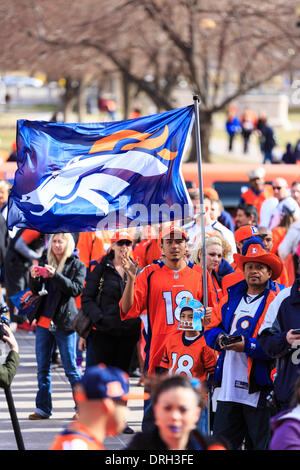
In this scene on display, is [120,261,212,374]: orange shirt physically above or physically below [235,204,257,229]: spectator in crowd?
below

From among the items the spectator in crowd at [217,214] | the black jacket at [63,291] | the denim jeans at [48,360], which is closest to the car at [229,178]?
the spectator in crowd at [217,214]

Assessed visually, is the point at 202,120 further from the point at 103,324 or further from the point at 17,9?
the point at 103,324

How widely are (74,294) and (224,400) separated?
2.74m

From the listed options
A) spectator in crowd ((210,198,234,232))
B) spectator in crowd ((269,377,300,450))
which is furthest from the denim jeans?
spectator in crowd ((269,377,300,450))

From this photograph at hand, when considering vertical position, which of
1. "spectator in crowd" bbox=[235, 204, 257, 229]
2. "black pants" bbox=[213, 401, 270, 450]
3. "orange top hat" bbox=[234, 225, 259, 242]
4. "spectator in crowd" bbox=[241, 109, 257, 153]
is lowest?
"black pants" bbox=[213, 401, 270, 450]

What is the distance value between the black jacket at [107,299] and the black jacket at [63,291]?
445 millimetres

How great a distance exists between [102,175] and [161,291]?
117 cm

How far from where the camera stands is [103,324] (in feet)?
27.2

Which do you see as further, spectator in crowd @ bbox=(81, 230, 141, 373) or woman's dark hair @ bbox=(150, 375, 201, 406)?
spectator in crowd @ bbox=(81, 230, 141, 373)

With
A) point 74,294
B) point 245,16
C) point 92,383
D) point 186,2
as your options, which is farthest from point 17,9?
point 92,383

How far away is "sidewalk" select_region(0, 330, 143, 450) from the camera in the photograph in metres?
7.86

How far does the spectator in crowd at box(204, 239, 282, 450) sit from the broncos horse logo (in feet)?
4.57

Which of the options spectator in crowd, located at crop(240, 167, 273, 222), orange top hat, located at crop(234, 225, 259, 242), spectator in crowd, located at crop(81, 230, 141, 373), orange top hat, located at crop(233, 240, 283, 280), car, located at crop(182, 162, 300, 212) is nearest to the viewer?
orange top hat, located at crop(233, 240, 283, 280)

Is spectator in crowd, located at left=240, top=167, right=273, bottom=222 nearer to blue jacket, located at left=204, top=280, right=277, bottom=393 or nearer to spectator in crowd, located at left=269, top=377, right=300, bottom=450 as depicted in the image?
blue jacket, located at left=204, top=280, right=277, bottom=393
